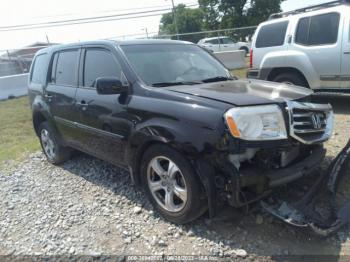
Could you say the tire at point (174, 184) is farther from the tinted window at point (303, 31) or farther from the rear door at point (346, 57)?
the tinted window at point (303, 31)

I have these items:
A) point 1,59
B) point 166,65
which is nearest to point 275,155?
point 166,65

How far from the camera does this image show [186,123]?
3162mm

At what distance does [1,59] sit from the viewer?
76.2 ft

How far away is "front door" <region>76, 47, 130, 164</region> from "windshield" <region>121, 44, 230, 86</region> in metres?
0.26

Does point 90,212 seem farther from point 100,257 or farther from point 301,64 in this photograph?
point 301,64

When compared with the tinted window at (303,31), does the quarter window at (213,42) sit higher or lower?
lower

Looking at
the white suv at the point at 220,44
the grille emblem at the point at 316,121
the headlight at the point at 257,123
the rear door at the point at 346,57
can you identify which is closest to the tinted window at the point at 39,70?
the headlight at the point at 257,123

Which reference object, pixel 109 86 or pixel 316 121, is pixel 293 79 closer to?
pixel 316 121

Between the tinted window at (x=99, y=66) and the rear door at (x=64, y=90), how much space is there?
262mm

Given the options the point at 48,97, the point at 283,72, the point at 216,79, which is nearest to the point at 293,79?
the point at 283,72

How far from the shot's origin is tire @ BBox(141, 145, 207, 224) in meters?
3.19

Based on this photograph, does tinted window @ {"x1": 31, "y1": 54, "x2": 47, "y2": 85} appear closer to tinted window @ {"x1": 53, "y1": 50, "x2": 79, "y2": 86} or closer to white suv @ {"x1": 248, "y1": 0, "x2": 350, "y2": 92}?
tinted window @ {"x1": 53, "y1": 50, "x2": 79, "y2": 86}

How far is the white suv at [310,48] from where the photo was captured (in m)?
6.96

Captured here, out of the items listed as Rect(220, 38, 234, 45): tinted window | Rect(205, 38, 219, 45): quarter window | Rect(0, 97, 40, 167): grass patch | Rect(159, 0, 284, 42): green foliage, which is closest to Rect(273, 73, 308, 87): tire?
Rect(0, 97, 40, 167): grass patch
